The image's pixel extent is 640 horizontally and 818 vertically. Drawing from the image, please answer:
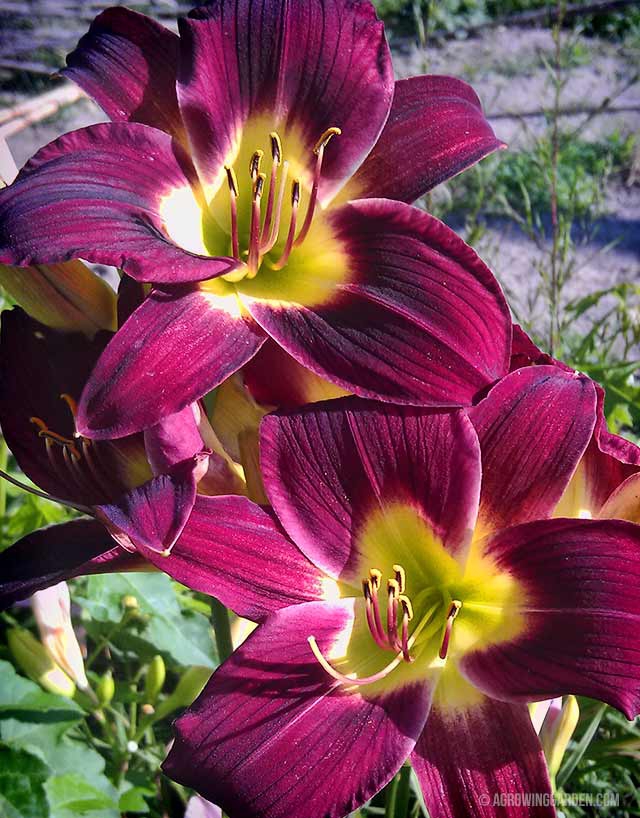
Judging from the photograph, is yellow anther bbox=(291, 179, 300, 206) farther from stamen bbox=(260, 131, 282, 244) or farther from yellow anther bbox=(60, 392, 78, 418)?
yellow anther bbox=(60, 392, 78, 418)

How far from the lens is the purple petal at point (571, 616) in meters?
0.52

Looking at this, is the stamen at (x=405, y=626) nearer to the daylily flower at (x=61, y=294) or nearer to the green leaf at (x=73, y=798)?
the daylily flower at (x=61, y=294)

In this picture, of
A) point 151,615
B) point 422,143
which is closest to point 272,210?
point 422,143

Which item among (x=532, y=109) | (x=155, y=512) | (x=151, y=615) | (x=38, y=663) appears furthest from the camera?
(x=532, y=109)

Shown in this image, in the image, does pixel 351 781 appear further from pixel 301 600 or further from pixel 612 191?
pixel 612 191

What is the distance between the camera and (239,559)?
59cm

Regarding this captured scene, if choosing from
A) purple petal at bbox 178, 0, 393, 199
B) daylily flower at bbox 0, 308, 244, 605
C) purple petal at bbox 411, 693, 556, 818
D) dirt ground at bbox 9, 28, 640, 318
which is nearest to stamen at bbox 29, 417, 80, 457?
daylily flower at bbox 0, 308, 244, 605

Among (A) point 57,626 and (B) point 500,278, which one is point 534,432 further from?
(B) point 500,278

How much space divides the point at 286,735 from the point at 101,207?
14.1 inches

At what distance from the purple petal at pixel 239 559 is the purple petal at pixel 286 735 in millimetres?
19

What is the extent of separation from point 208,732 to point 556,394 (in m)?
0.31

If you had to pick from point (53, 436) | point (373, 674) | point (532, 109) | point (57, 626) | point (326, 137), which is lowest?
point (532, 109)

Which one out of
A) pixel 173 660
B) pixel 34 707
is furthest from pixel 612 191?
pixel 34 707

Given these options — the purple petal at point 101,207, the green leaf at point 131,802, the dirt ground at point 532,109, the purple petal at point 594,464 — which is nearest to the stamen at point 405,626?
the purple petal at point 594,464
